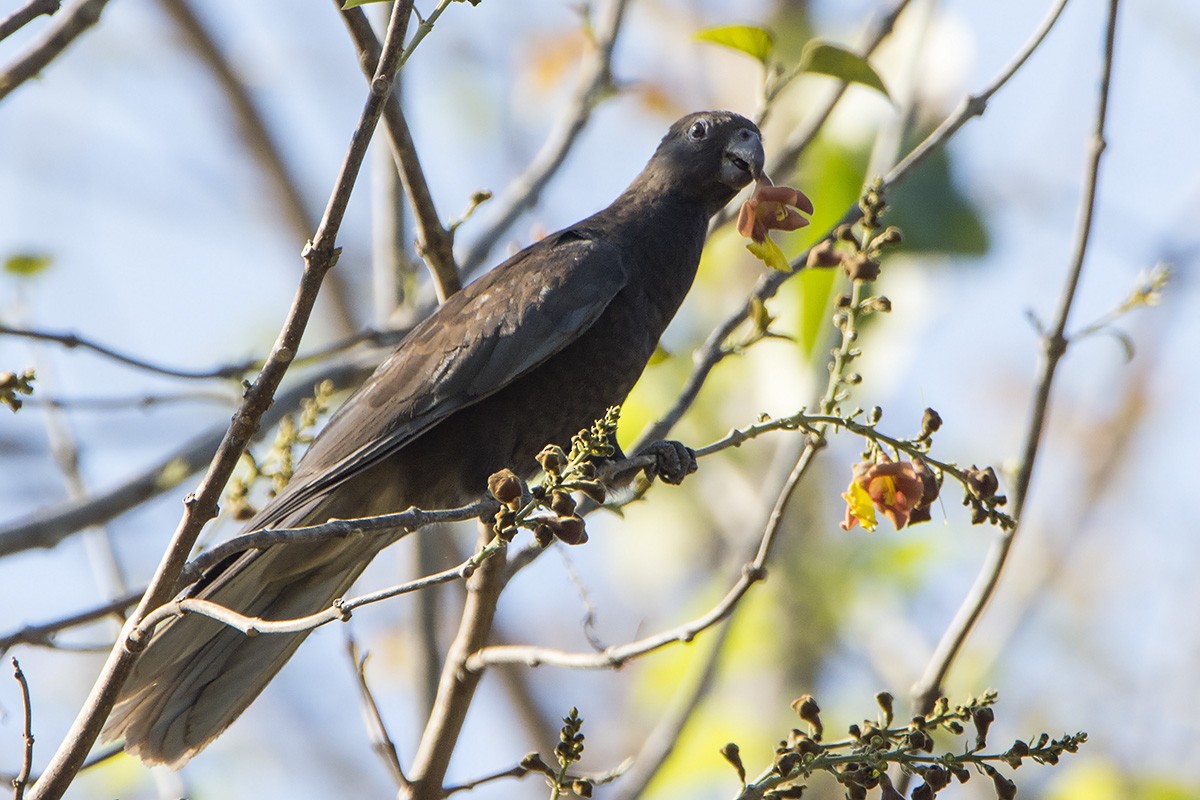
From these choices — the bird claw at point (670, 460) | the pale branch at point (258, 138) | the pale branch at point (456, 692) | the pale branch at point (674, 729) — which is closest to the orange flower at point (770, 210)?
the bird claw at point (670, 460)

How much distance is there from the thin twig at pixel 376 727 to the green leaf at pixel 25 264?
3.89 ft

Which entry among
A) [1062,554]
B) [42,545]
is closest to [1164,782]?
[1062,554]

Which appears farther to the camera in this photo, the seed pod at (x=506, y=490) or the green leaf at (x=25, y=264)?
the green leaf at (x=25, y=264)

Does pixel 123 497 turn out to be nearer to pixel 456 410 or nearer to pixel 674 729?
pixel 456 410

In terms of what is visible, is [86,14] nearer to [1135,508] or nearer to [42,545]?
[42,545]

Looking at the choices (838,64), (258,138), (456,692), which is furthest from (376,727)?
(258,138)

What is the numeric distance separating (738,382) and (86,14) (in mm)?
3857

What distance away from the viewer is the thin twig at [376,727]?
237 centimetres

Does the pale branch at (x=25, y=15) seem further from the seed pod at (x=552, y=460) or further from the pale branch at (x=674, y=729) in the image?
the pale branch at (x=674, y=729)

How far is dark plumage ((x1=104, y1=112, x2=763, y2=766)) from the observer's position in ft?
9.73

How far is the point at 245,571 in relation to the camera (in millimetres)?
2947

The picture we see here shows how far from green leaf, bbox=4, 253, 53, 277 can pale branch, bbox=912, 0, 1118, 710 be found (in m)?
2.23

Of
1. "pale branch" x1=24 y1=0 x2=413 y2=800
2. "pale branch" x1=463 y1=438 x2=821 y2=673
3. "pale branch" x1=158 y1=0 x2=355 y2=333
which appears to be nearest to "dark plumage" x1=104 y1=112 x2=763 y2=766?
"pale branch" x1=463 y1=438 x2=821 y2=673

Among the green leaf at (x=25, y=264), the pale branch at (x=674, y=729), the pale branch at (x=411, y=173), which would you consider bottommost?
the pale branch at (x=674, y=729)
